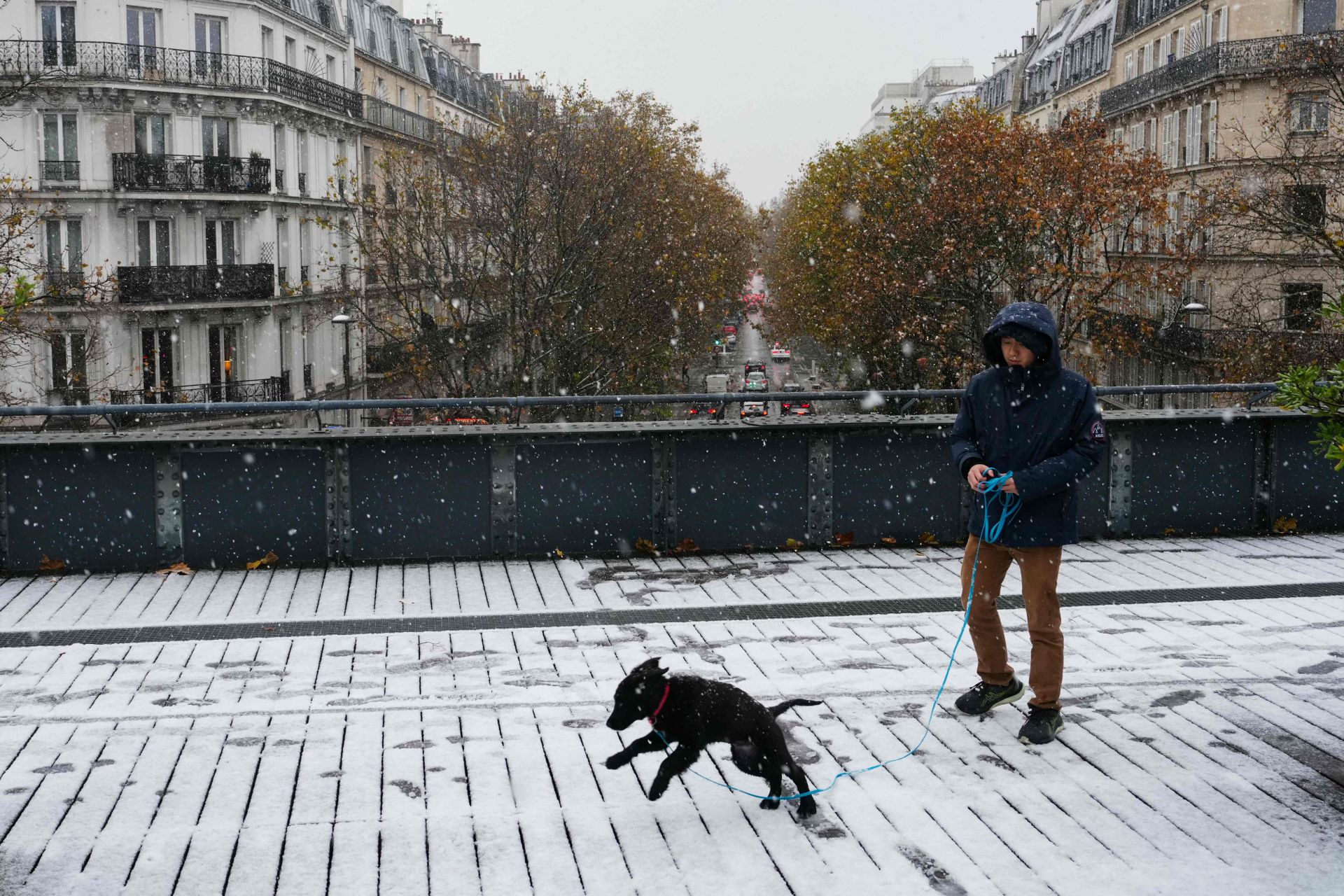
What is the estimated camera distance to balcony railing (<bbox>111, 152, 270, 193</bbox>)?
42.8m

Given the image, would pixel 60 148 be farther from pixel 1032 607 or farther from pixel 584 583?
pixel 1032 607

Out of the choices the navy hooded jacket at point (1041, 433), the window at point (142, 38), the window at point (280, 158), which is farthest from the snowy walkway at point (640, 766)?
the window at point (280, 158)

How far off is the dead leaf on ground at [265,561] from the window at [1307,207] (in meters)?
29.2

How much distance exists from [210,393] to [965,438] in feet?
135

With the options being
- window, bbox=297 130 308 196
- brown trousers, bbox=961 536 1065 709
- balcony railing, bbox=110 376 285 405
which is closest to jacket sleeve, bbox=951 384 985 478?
brown trousers, bbox=961 536 1065 709

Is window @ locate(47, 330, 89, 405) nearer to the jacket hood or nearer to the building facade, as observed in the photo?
the jacket hood

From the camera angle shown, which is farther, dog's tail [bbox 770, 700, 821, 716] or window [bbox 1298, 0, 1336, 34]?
window [bbox 1298, 0, 1336, 34]

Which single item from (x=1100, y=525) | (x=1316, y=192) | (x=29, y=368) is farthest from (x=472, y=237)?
(x=1100, y=525)

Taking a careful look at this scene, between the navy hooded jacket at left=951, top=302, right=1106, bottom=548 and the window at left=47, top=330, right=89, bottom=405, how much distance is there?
36947mm

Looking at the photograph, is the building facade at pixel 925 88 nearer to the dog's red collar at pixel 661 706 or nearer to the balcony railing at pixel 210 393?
the balcony railing at pixel 210 393

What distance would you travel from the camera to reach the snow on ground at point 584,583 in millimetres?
9359

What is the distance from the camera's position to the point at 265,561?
1059cm

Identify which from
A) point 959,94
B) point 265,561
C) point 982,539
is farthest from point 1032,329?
point 959,94

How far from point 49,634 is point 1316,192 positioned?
3655 centimetres
